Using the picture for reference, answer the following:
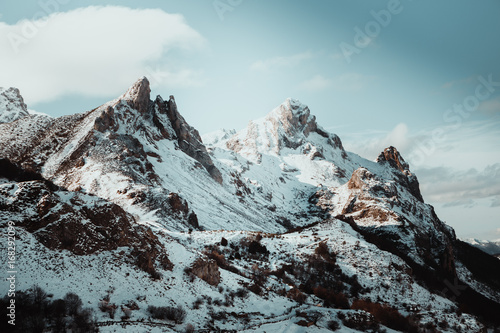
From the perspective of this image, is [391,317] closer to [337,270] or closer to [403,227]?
[337,270]

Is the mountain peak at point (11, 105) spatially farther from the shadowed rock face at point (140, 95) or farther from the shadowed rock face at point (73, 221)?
the shadowed rock face at point (73, 221)

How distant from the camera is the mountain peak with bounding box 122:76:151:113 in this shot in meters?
127

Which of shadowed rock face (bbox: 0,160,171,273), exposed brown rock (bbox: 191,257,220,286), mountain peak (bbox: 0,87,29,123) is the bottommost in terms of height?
exposed brown rock (bbox: 191,257,220,286)

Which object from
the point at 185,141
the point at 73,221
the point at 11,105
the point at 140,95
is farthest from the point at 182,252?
the point at 11,105

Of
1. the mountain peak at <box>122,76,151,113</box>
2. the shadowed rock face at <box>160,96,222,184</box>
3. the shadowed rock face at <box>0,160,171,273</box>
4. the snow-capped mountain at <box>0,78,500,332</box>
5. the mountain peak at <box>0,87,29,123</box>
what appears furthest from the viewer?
the shadowed rock face at <box>160,96,222,184</box>

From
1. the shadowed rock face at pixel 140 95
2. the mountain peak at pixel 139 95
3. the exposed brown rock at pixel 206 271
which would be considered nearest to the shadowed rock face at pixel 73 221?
the exposed brown rock at pixel 206 271

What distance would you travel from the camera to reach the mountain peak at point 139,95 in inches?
4998

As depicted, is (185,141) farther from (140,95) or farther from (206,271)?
(206,271)

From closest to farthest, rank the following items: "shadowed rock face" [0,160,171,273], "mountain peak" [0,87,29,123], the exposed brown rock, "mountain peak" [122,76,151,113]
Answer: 1. "shadowed rock face" [0,160,171,273]
2. the exposed brown rock
3. "mountain peak" [0,87,29,123]
4. "mountain peak" [122,76,151,113]

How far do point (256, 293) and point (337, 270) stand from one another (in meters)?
18.6

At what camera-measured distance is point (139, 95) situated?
129000 mm

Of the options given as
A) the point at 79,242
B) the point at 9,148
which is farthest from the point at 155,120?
the point at 79,242

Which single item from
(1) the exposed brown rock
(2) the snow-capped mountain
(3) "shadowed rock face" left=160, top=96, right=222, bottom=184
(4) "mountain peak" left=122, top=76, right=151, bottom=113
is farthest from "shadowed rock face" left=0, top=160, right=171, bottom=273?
(3) "shadowed rock face" left=160, top=96, right=222, bottom=184

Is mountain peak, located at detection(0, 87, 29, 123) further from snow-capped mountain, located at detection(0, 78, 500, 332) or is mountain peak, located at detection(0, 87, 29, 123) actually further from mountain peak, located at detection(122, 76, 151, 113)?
mountain peak, located at detection(122, 76, 151, 113)
